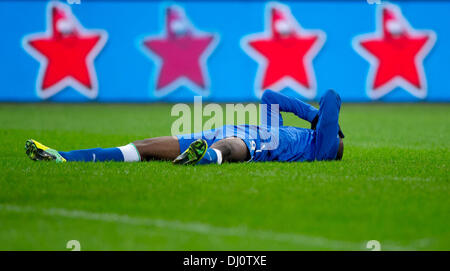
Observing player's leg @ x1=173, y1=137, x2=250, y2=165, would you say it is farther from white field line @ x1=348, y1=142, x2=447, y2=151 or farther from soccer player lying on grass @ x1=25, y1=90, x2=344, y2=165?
white field line @ x1=348, y1=142, x2=447, y2=151

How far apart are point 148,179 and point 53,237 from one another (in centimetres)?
162

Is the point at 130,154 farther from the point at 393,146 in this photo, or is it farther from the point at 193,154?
the point at 393,146

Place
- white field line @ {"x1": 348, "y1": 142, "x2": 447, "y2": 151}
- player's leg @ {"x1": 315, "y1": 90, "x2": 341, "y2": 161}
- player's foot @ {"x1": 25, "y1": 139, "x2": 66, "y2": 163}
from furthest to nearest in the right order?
white field line @ {"x1": 348, "y1": 142, "x2": 447, "y2": 151} < player's leg @ {"x1": 315, "y1": 90, "x2": 341, "y2": 161} < player's foot @ {"x1": 25, "y1": 139, "x2": 66, "y2": 163}

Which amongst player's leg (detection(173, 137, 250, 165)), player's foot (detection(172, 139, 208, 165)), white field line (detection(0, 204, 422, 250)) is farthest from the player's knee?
white field line (detection(0, 204, 422, 250))

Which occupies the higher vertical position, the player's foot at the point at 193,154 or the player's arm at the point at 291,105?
the player's arm at the point at 291,105

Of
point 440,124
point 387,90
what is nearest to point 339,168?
point 440,124

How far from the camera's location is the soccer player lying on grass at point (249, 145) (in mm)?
6031

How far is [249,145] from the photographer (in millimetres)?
6113

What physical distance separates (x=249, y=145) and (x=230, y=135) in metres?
0.20

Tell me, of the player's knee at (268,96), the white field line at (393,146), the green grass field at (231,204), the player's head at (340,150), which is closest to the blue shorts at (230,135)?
the green grass field at (231,204)

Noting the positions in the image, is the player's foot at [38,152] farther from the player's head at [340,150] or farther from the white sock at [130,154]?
the player's head at [340,150]

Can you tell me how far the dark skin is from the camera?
6074 millimetres

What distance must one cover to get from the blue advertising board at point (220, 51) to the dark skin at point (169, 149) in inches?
351

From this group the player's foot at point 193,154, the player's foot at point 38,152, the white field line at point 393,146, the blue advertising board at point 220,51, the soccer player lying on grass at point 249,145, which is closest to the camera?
the player's foot at point 193,154
